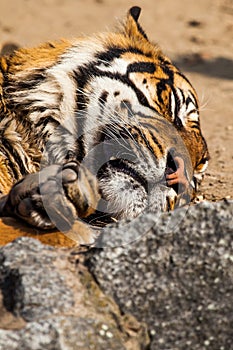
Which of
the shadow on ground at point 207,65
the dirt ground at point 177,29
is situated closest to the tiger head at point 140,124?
the dirt ground at point 177,29

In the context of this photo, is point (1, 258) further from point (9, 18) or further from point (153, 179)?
point (9, 18)

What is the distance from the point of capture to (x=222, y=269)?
2.73 metres

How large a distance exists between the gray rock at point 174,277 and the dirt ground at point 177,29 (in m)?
3.42

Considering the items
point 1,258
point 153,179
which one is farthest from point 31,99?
point 1,258

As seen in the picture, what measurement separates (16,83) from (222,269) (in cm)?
188

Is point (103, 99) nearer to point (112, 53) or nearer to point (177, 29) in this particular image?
point (112, 53)

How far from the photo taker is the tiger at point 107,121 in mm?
3848

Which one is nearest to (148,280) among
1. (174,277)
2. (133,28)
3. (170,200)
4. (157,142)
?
(174,277)

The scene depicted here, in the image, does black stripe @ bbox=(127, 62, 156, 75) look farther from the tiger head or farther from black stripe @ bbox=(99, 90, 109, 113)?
black stripe @ bbox=(99, 90, 109, 113)

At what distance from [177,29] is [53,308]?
6345 mm

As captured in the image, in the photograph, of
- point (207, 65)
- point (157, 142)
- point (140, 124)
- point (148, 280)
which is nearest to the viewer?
point (148, 280)

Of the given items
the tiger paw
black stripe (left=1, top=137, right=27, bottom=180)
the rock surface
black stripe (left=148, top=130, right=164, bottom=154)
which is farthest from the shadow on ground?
the rock surface

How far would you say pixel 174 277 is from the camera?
107 inches

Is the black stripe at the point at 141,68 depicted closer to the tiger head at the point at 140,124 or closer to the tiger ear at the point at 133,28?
the tiger head at the point at 140,124
